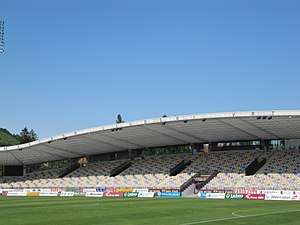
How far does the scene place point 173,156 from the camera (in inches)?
3049

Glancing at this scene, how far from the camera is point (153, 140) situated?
72.8 metres

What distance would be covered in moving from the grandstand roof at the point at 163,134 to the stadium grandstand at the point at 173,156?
4.1 inches

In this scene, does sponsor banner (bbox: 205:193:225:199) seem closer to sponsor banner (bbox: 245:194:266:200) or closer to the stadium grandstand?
the stadium grandstand

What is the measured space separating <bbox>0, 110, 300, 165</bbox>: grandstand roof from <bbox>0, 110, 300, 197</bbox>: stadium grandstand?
10cm

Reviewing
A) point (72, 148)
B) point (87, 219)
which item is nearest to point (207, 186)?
point (72, 148)

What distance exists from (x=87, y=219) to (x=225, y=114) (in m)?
30.2

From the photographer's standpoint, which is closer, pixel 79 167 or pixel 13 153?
pixel 13 153

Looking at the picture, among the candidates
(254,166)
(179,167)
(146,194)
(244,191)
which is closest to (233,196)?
(244,191)

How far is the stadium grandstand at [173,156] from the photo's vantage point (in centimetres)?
5962

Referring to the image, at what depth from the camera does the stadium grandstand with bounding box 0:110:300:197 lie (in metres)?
59.6

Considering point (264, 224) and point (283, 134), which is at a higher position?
point (283, 134)

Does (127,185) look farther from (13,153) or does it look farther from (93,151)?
(13,153)

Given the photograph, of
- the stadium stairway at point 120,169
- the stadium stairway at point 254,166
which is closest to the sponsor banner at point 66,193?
the stadium stairway at point 120,169

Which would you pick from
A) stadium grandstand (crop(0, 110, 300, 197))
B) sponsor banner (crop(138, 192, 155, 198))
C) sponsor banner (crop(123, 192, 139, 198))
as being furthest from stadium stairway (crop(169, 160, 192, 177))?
sponsor banner (crop(138, 192, 155, 198))
